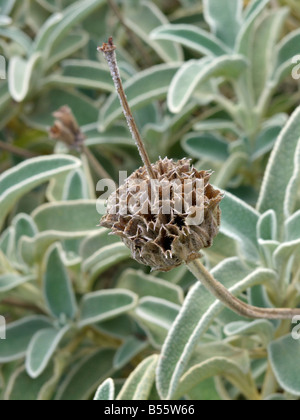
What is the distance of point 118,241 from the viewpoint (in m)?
1.12

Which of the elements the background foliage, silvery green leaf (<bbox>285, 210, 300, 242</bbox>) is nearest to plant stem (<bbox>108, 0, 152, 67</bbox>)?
the background foliage

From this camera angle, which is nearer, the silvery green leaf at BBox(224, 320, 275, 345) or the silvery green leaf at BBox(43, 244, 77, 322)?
the silvery green leaf at BBox(224, 320, 275, 345)

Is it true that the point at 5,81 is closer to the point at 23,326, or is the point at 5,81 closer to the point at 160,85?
the point at 160,85

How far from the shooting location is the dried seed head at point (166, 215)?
604 mm

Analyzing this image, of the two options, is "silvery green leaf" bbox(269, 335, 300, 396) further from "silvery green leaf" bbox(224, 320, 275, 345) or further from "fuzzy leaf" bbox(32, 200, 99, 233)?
"fuzzy leaf" bbox(32, 200, 99, 233)

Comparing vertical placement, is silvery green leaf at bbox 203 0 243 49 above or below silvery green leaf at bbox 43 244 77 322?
above

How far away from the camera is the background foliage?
0.90 meters

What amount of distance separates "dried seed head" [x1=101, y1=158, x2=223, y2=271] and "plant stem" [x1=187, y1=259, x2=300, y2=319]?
0.02m

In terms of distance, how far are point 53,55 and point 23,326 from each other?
65cm

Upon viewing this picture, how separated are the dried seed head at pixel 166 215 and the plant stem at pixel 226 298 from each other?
0.02 meters

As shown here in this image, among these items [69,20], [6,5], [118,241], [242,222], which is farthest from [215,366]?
[6,5]

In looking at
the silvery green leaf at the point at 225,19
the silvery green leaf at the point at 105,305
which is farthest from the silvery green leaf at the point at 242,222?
the silvery green leaf at the point at 225,19
